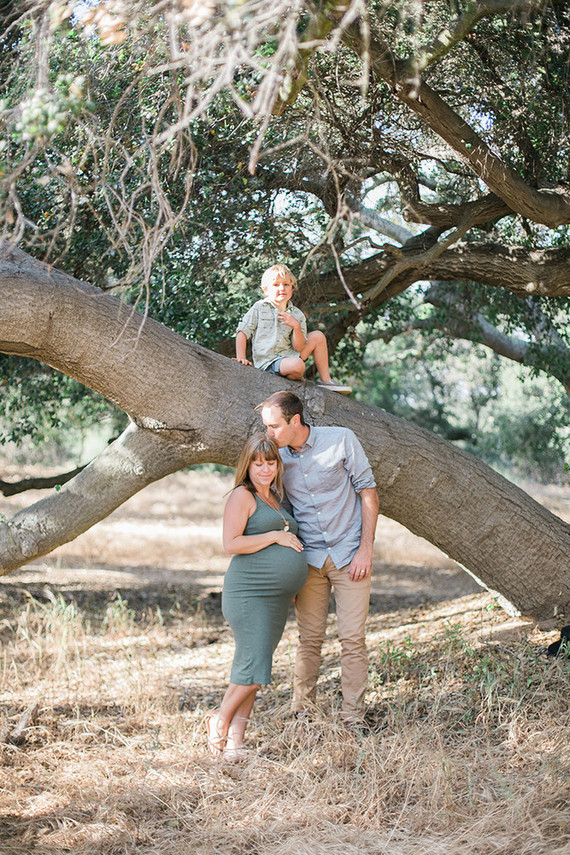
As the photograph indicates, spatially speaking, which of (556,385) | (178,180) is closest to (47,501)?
(178,180)

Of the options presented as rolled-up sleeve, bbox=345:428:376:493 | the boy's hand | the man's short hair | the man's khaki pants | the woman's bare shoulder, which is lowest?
the man's khaki pants

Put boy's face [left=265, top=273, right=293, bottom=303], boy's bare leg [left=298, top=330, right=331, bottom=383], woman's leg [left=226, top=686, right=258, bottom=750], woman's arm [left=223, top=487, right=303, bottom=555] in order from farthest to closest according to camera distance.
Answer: boy's bare leg [left=298, top=330, right=331, bottom=383] < boy's face [left=265, top=273, right=293, bottom=303] < woman's leg [left=226, top=686, right=258, bottom=750] < woman's arm [left=223, top=487, right=303, bottom=555]

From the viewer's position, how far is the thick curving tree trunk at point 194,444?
4.90 metres

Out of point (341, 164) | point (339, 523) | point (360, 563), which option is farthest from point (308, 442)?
point (341, 164)

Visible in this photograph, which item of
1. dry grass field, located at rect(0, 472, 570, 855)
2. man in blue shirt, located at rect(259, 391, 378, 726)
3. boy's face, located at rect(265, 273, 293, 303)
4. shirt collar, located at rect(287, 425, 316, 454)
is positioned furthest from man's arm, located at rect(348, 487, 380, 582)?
boy's face, located at rect(265, 273, 293, 303)

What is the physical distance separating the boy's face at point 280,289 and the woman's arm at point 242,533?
1.39m

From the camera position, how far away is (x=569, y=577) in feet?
19.6

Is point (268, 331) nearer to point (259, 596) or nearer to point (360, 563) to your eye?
point (360, 563)

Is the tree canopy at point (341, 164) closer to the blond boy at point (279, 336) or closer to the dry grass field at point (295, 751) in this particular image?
the blond boy at point (279, 336)

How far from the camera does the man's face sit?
453 cm

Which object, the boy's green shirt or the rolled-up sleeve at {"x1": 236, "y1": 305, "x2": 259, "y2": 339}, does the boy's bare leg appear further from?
the rolled-up sleeve at {"x1": 236, "y1": 305, "x2": 259, "y2": 339}

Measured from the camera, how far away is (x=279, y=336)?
215 inches

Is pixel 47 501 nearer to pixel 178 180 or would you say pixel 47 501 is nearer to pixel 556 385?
pixel 178 180

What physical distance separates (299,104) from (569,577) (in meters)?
4.17
